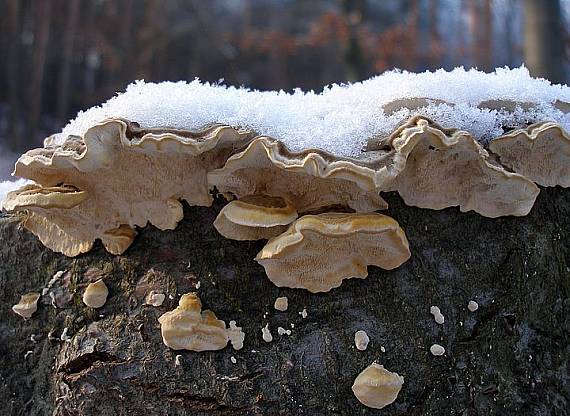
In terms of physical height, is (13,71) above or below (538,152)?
below

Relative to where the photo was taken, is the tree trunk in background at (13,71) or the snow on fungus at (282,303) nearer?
the snow on fungus at (282,303)

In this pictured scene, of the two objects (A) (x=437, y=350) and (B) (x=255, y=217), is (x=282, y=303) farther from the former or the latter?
(A) (x=437, y=350)

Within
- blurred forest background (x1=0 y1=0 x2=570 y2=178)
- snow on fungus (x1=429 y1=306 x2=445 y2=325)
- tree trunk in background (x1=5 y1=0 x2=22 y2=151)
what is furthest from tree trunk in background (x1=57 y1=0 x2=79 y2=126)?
snow on fungus (x1=429 y1=306 x2=445 y2=325)

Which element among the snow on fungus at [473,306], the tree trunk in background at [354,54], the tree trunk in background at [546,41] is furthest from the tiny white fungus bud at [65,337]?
the tree trunk in background at [354,54]

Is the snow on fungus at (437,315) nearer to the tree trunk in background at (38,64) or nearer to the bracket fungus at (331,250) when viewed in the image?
the bracket fungus at (331,250)

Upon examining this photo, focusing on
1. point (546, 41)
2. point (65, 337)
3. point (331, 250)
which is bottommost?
point (546, 41)

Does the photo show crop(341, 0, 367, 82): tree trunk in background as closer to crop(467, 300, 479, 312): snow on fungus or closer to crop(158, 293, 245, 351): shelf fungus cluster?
crop(467, 300, 479, 312): snow on fungus

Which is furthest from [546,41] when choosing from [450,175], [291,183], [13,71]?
[13,71]
